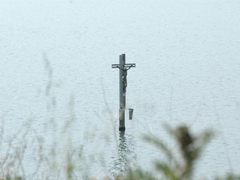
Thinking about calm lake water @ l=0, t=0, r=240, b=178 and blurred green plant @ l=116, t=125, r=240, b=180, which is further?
calm lake water @ l=0, t=0, r=240, b=178

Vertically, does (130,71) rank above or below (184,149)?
above

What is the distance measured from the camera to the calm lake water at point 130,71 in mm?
19172

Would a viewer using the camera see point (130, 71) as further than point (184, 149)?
→ Yes

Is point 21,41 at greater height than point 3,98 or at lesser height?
greater

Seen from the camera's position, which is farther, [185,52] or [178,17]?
[178,17]

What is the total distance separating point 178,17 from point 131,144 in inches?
1264

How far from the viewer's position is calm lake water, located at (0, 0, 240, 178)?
1917cm

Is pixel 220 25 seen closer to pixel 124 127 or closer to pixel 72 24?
pixel 72 24

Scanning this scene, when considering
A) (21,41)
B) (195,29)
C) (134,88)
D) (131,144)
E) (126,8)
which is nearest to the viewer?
(131,144)

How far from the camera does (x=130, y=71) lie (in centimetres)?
3153

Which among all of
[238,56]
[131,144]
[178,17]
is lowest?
[131,144]

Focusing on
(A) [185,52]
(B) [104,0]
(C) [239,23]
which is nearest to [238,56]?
(A) [185,52]

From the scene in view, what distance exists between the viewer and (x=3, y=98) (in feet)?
81.9

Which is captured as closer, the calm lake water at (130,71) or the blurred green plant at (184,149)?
the blurred green plant at (184,149)
